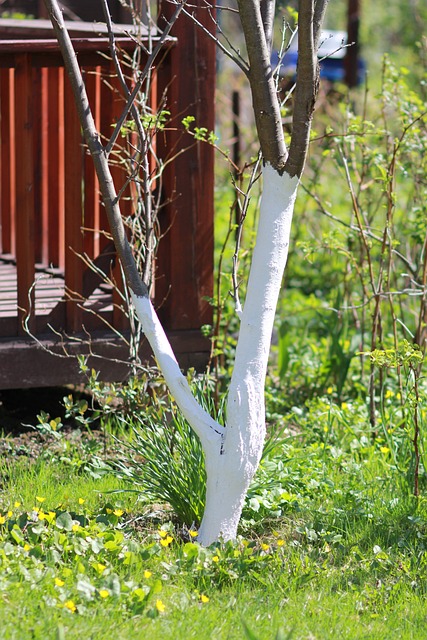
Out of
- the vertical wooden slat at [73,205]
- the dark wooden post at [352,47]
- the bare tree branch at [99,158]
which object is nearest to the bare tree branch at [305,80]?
the bare tree branch at [99,158]

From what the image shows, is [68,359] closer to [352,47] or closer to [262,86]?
[262,86]

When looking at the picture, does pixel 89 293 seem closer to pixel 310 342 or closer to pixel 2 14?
pixel 310 342

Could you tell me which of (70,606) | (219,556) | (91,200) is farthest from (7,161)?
(70,606)

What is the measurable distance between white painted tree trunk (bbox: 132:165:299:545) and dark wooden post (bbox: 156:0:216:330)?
3.78ft

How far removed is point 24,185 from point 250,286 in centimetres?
149

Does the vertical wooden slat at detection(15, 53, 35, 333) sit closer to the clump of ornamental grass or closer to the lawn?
the lawn

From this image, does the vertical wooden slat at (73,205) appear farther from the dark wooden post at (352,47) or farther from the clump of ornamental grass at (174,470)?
the dark wooden post at (352,47)

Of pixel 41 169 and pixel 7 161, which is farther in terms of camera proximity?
pixel 7 161

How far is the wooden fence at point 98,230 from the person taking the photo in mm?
4094

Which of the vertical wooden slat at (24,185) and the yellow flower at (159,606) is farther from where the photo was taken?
the vertical wooden slat at (24,185)

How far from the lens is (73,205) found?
4.16 m

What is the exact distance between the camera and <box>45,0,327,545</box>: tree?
116 inches

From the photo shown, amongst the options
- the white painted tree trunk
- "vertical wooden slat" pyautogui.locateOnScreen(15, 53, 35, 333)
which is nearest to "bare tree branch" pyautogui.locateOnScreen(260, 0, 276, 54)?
the white painted tree trunk

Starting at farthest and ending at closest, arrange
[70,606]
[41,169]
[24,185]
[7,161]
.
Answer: [7,161] < [41,169] < [24,185] < [70,606]
